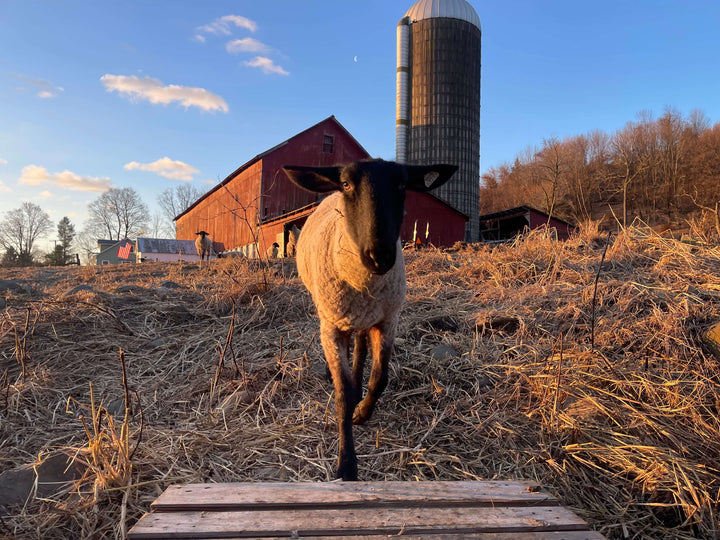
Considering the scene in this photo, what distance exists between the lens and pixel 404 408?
11.7 ft

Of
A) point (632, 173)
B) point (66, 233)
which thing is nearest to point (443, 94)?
point (632, 173)

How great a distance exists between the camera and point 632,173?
4284 centimetres

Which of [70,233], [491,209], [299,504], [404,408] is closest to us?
[299,504]

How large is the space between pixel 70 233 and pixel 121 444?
3442 inches

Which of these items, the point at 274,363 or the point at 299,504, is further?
the point at 274,363

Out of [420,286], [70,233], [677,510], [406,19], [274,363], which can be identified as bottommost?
[677,510]

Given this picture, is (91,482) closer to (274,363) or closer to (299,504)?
(299,504)

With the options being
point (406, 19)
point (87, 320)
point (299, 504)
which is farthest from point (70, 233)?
point (299, 504)

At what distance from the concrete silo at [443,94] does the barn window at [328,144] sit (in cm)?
614

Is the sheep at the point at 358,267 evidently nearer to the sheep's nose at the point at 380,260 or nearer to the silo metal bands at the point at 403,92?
the sheep's nose at the point at 380,260

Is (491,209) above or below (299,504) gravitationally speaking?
above

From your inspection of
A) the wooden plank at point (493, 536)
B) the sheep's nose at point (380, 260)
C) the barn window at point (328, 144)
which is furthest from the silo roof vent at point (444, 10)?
the wooden plank at point (493, 536)

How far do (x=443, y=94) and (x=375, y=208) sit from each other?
106 ft

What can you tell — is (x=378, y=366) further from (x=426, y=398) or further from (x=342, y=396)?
(x=426, y=398)
